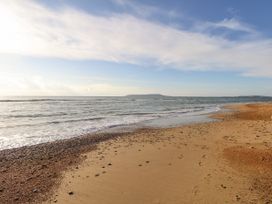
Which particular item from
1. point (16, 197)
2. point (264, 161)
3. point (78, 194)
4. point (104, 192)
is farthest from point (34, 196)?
point (264, 161)

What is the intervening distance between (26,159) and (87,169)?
3.94 meters

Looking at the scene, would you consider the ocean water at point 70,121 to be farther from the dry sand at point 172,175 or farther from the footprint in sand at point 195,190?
the footprint in sand at point 195,190

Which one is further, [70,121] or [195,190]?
[70,121]

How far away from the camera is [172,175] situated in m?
9.48

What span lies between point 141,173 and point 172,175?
1091mm

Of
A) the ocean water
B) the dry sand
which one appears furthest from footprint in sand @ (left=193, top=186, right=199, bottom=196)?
the ocean water

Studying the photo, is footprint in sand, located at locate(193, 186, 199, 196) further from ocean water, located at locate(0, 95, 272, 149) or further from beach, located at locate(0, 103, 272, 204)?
ocean water, located at locate(0, 95, 272, 149)

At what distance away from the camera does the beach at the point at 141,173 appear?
25.3 feet

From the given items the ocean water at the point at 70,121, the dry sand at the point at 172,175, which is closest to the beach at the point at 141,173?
the dry sand at the point at 172,175

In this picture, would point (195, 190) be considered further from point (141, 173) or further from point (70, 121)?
point (70, 121)

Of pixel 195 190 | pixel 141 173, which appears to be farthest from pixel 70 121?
pixel 195 190

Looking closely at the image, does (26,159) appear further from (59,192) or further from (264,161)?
(264,161)

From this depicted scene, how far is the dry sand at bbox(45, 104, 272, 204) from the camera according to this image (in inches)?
300

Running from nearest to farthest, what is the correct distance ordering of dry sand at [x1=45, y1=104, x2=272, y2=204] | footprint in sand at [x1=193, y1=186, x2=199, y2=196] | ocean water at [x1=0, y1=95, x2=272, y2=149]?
dry sand at [x1=45, y1=104, x2=272, y2=204], footprint in sand at [x1=193, y1=186, x2=199, y2=196], ocean water at [x1=0, y1=95, x2=272, y2=149]
